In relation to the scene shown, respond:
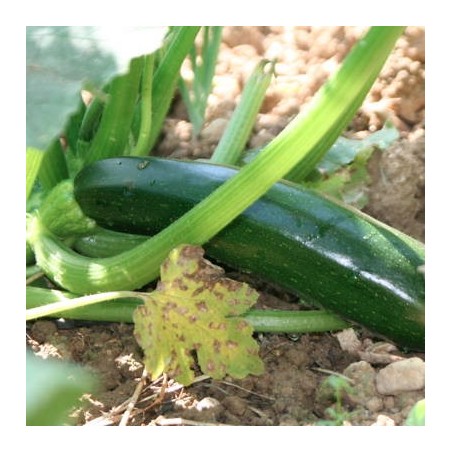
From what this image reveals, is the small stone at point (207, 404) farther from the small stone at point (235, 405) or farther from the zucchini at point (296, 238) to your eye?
the zucchini at point (296, 238)

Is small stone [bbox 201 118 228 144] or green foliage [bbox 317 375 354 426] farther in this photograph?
small stone [bbox 201 118 228 144]

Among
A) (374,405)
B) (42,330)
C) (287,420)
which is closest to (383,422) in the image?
(374,405)

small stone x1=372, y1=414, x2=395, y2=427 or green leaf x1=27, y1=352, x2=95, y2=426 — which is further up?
green leaf x1=27, y1=352, x2=95, y2=426

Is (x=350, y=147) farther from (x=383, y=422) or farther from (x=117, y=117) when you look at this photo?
(x=383, y=422)

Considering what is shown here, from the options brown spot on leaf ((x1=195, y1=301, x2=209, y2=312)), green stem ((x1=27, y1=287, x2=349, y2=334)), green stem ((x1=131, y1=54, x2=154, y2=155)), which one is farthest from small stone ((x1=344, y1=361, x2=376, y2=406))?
green stem ((x1=131, y1=54, x2=154, y2=155))

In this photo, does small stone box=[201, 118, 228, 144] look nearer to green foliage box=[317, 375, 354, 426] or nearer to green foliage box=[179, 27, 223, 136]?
green foliage box=[179, 27, 223, 136]
